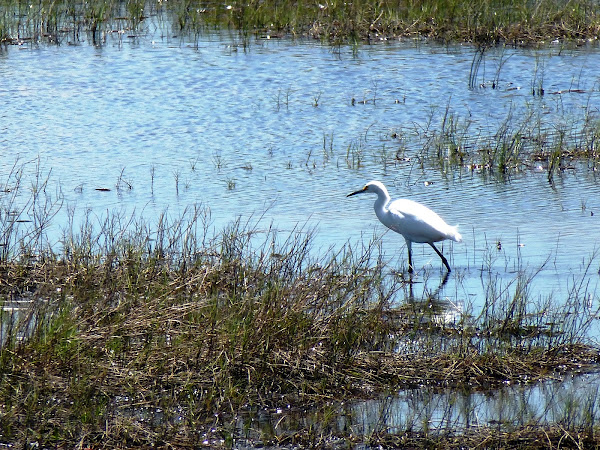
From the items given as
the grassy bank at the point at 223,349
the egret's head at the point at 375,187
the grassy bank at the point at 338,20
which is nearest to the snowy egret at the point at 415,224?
the egret's head at the point at 375,187

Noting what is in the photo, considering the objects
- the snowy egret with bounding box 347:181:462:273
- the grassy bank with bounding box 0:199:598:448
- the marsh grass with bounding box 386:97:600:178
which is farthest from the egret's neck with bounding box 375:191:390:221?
the marsh grass with bounding box 386:97:600:178

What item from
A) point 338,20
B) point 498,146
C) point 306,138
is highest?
point 338,20

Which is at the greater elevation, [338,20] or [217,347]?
[338,20]

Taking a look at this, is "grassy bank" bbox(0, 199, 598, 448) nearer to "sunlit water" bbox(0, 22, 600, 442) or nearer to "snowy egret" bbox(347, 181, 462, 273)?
"sunlit water" bbox(0, 22, 600, 442)

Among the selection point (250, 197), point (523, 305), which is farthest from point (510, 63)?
point (523, 305)

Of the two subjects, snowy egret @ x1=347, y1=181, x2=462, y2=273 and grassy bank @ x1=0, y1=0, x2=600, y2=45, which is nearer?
snowy egret @ x1=347, y1=181, x2=462, y2=273

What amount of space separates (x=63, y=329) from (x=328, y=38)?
541 inches

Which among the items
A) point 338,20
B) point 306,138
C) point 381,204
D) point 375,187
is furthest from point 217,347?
point 338,20

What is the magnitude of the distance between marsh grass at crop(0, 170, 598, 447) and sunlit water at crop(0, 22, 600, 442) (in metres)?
0.42

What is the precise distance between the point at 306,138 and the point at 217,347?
7.49 meters

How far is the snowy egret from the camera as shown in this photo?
7930 millimetres

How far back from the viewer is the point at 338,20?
1858cm

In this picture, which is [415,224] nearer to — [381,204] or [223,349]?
[381,204]

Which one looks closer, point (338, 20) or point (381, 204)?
point (381, 204)
